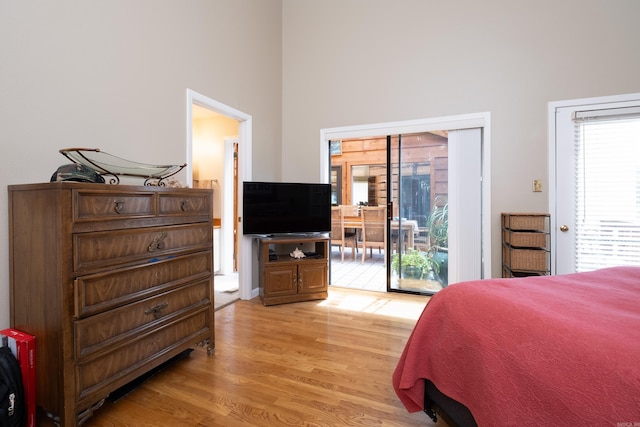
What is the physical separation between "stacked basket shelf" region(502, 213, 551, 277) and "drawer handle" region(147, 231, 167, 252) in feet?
10.2

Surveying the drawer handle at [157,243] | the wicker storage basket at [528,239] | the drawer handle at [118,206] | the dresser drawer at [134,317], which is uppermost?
the drawer handle at [118,206]

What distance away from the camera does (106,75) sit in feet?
6.37

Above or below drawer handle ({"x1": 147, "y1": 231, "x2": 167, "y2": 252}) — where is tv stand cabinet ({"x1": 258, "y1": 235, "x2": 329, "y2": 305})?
below

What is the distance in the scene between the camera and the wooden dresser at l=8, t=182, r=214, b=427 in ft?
4.33

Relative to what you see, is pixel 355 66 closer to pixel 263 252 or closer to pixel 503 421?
pixel 263 252

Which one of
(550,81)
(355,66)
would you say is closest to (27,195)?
(355,66)

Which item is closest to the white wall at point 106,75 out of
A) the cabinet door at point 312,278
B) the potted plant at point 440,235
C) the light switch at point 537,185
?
the cabinet door at point 312,278

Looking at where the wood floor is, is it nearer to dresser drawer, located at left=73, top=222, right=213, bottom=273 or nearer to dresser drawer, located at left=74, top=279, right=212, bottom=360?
dresser drawer, located at left=74, top=279, right=212, bottom=360

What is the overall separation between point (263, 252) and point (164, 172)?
1504mm

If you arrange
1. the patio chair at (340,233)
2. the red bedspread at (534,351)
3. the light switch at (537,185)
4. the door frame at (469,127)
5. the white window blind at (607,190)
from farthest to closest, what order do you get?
the patio chair at (340,233), the door frame at (469,127), the light switch at (537,185), the white window blind at (607,190), the red bedspread at (534,351)

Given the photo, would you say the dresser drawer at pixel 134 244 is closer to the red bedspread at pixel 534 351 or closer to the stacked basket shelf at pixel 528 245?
the red bedspread at pixel 534 351

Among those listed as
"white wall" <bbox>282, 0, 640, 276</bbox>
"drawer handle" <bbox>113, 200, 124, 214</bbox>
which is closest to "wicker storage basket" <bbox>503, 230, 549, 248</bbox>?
"white wall" <bbox>282, 0, 640, 276</bbox>

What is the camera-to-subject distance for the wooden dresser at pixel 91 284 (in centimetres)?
132

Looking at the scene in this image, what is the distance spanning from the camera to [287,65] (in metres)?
4.10
